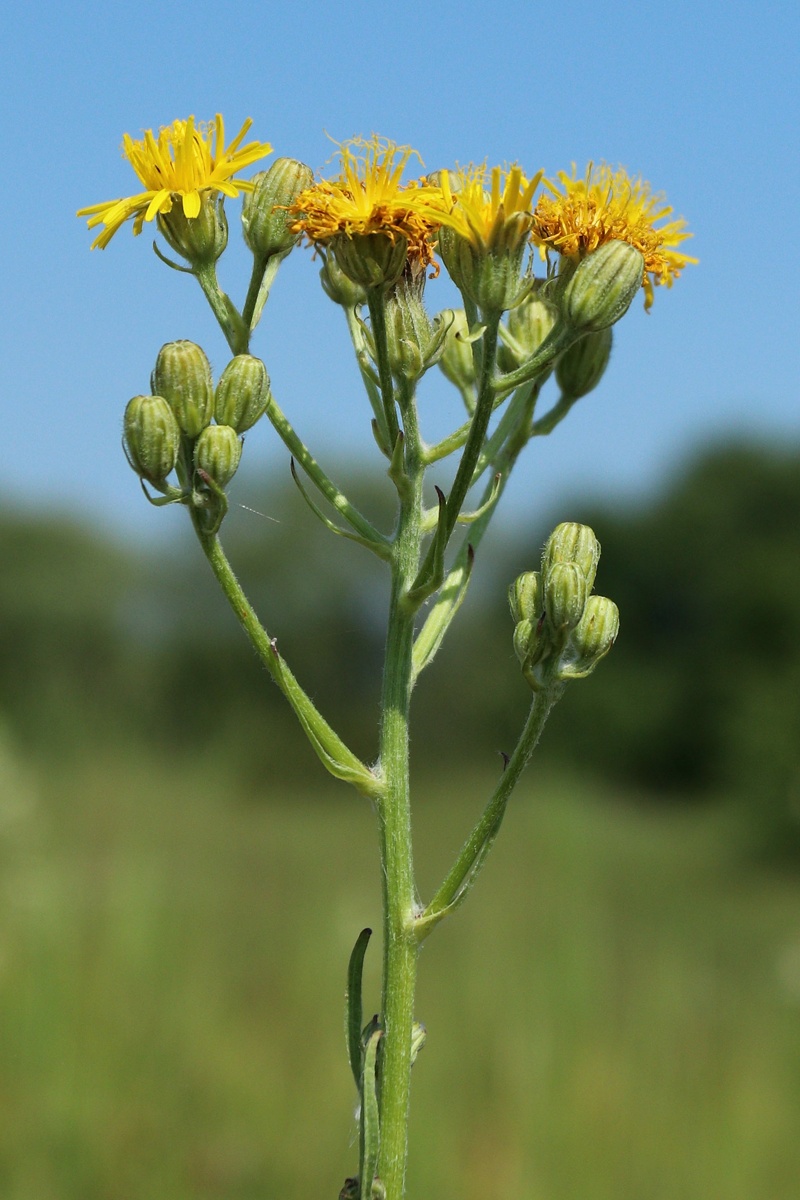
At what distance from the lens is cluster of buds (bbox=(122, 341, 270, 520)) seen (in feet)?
6.86

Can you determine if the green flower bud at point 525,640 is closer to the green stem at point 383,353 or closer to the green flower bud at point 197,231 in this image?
the green stem at point 383,353

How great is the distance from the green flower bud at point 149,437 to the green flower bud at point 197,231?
1.23ft

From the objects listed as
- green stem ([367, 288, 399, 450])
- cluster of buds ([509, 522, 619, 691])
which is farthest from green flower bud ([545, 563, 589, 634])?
green stem ([367, 288, 399, 450])

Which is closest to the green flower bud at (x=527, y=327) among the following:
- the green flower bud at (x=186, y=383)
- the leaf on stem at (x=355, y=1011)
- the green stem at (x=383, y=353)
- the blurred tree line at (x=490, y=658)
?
the green stem at (x=383, y=353)

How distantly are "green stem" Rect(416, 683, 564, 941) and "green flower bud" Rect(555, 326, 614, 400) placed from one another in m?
0.84

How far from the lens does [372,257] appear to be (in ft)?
6.79

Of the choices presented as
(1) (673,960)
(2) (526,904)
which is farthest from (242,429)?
(1) (673,960)

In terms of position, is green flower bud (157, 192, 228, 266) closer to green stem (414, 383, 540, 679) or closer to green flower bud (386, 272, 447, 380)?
green flower bud (386, 272, 447, 380)

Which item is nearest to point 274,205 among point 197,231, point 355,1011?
point 197,231

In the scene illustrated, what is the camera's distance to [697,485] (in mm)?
30828

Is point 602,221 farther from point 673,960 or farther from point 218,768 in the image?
point 218,768

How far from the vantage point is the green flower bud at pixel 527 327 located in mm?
2426

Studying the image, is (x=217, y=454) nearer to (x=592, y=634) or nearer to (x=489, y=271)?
(x=489, y=271)

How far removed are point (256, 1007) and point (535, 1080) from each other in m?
3.51
